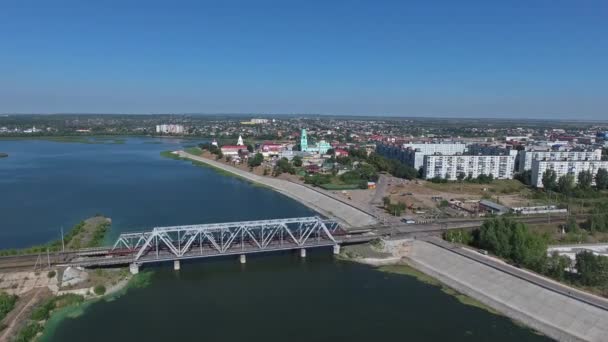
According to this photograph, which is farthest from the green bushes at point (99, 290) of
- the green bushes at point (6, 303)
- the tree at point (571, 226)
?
the tree at point (571, 226)

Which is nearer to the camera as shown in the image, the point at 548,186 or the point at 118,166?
the point at 548,186

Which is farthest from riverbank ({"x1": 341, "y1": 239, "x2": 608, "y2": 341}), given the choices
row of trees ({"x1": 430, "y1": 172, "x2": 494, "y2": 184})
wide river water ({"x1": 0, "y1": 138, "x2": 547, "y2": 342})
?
row of trees ({"x1": 430, "y1": 172, "x2": 494, "y2": 184})

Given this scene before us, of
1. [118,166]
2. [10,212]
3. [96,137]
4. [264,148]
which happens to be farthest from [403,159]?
[96,137]

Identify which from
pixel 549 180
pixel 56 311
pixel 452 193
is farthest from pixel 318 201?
pixel 56 311

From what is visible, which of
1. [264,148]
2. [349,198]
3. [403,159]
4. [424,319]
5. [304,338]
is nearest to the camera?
[304,338]

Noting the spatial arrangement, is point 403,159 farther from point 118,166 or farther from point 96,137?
point 96,137

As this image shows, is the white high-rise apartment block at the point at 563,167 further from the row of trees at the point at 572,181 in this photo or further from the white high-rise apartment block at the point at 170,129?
the white high-rise apartment block at the point at 170,129

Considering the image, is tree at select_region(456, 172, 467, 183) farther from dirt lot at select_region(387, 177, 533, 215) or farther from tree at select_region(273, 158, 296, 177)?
tree at select_region(273, 158, 296, 177)
